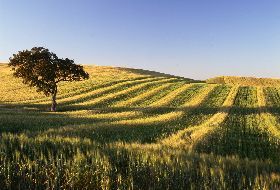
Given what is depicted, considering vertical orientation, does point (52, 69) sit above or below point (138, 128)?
above

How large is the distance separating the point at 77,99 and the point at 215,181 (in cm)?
4738

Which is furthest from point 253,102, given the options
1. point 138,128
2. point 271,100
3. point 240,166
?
point 240,166

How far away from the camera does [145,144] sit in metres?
17.4

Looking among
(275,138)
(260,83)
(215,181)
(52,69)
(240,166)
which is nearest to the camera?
(215,181)

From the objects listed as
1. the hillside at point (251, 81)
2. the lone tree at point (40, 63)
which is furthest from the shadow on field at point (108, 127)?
the hillside at point (251, 81)

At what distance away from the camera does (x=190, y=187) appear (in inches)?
343

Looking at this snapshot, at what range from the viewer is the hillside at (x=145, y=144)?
909 cm

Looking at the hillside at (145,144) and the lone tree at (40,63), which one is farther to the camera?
the lone tree at (40,63)

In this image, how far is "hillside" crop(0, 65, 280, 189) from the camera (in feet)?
29.8

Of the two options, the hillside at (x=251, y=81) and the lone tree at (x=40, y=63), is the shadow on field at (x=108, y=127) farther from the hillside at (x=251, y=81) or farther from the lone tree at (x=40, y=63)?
the hillside at (x=251, y=81)

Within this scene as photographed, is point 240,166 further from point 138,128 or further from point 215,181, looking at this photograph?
point 138,128

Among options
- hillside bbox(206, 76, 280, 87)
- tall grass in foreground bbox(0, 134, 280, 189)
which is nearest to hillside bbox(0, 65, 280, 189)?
tall grass in foreground bbox(0, 134, 280, 189)

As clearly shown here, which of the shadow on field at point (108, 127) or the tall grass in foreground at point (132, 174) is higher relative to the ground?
the tall grass in foreground at point (132, 174)

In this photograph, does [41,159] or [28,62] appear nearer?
[41,159]
